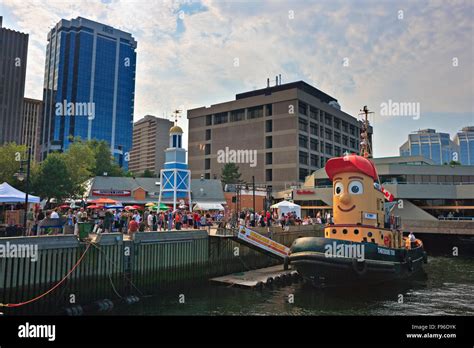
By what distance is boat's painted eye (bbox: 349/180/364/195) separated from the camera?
19.6 metres

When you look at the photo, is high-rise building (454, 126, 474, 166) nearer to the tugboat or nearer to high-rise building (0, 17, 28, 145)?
high-rise building (0, 17, 28, 145)

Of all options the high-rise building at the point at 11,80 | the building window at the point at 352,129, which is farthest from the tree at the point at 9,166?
the building window at the point at 352,129

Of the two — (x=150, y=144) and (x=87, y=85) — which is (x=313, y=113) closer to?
(x=87, y=85)

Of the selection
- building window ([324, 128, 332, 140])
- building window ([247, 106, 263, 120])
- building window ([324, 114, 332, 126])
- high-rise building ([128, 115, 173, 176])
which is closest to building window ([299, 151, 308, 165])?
building window ([324, 128, 332, 140])

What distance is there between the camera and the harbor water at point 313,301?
15844 mm

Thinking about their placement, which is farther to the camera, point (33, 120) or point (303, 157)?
point (33, 120)

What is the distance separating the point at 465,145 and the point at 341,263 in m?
208

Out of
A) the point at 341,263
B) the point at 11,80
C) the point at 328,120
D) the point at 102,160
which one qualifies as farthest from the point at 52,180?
the point at 11,80

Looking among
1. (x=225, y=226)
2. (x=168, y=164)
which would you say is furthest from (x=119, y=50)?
(x=225, y=226)

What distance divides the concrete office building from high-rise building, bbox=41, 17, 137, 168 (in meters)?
53.2

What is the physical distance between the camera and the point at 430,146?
606 feet

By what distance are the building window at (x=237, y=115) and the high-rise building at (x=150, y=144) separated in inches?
4143

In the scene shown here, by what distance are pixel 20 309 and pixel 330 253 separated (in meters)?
13.7

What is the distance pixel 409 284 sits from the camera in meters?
22.6
